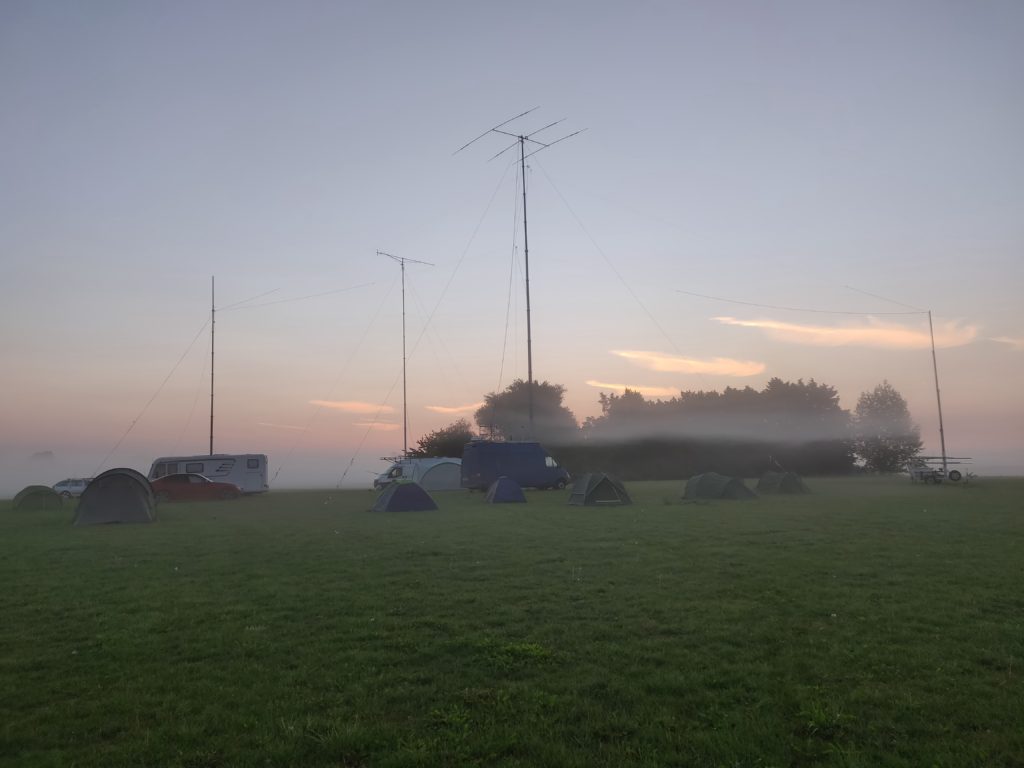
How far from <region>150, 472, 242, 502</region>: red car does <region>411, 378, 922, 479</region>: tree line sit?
108ft

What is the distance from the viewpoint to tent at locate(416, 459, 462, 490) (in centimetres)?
5044

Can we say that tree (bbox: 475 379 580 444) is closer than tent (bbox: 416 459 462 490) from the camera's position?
No

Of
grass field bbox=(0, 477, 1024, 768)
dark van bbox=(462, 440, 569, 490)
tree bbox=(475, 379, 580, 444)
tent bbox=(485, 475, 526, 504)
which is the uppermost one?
tree bbox=(475, 379, 580, 444)

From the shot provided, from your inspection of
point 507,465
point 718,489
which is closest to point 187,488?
point 507,465

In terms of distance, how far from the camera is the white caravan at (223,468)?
44.8 meters

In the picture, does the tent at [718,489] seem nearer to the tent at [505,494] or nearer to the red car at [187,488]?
the tent at [505,494]

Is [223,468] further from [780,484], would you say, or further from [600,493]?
[780,484]

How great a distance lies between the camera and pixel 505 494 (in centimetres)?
3478

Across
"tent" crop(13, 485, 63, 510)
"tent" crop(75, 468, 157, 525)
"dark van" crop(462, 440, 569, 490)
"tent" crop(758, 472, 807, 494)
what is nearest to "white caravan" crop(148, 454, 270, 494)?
"tent" crop(13, 485, 63, 510)

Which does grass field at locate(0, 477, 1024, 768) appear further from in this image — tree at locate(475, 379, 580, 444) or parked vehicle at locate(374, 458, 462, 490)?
tree at locate(475, 379, 580, 444)

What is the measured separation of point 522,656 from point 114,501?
79.6 ft

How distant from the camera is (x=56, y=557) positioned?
16438mm

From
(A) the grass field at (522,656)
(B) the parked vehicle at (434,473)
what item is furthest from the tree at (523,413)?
(A) the grass field at (522,656)

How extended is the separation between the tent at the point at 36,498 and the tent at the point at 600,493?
28169 millimetres
